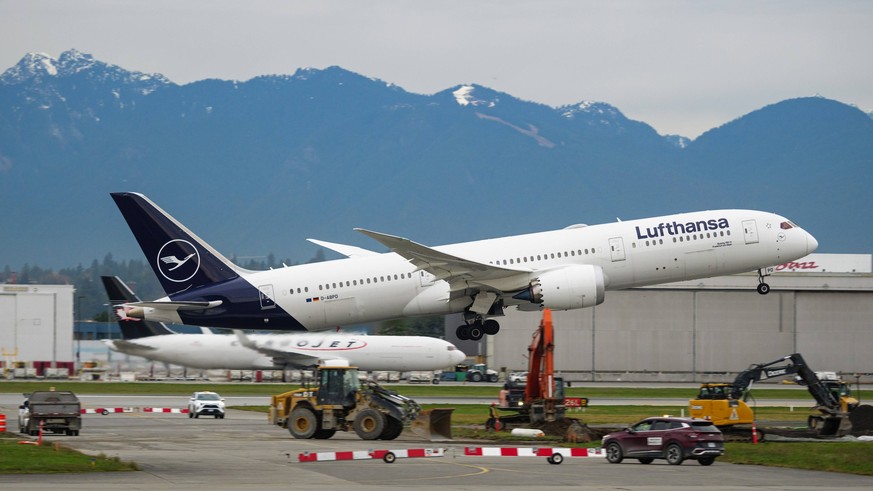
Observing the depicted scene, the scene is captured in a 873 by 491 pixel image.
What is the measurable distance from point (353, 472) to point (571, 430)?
51.7 feet

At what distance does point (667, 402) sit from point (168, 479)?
164ft

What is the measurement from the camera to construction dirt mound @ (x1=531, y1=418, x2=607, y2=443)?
49.2m

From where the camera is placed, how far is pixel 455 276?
5144cm

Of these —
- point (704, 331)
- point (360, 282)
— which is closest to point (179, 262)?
point (360, 282)

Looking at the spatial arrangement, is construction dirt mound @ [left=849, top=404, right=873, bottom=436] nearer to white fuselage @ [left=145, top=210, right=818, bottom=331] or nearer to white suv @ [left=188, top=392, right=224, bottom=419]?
white fuselage @ [left=145, top=210, right=818, bottom=331]

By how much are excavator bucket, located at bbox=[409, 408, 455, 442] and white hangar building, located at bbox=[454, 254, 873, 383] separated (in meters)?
62.7

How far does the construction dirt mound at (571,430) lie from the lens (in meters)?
49.2

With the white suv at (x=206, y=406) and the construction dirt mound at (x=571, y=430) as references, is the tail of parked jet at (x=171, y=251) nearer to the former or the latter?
the white suv at (x=206, y=406)

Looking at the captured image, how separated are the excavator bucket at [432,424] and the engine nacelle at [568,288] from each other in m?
6.28

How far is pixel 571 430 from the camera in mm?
49531

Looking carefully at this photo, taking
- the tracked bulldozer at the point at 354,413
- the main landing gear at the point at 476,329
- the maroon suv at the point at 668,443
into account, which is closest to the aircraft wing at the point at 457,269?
the main landing gear at the point at 476,329

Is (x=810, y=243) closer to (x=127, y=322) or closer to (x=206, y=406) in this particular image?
(x=206, y=406)

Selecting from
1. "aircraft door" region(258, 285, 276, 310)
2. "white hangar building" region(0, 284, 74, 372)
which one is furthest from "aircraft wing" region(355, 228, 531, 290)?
"white hangar building" region(0, 284, 74, 372)

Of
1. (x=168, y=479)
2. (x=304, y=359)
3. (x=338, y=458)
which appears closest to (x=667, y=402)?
(x=304, y=359)
